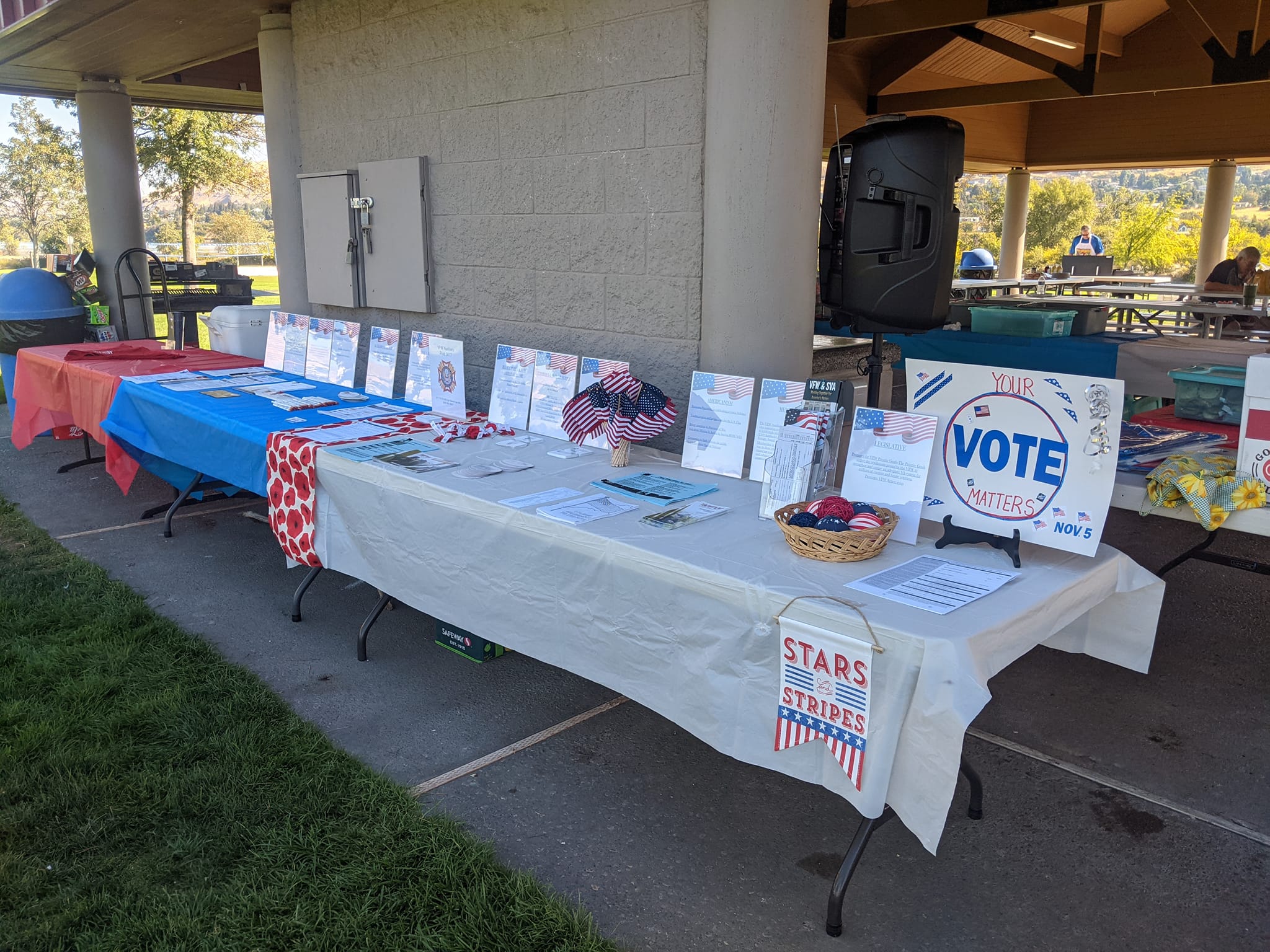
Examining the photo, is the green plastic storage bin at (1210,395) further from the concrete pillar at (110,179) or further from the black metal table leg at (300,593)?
the concrete pillar at (110,179)

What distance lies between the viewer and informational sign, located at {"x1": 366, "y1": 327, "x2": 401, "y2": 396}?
4219 mm

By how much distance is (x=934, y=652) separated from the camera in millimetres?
1692

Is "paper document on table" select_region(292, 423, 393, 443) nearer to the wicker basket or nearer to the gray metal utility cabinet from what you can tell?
the gray metal utility cabinet

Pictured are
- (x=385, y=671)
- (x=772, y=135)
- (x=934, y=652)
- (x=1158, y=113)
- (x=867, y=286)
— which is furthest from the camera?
(x=1158, y=113)

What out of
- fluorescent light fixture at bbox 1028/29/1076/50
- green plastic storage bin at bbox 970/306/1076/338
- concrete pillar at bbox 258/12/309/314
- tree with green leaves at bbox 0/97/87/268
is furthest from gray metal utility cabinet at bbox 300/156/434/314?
tree with green leaves at bbox 0/97/87/268

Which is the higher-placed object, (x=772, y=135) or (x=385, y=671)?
(x=772, y=135)

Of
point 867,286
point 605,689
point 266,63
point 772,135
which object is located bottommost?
point 605,689

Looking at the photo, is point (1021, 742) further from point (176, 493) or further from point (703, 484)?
point (176, 493)

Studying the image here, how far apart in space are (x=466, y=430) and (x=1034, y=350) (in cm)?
391

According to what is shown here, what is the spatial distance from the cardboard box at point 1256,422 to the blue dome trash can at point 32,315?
7319 millimetres

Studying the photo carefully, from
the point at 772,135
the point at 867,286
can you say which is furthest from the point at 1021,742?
the point at 772,135

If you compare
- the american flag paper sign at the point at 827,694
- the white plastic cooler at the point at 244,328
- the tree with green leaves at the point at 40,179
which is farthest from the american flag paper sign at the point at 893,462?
the tree with green leaves at the point at 40,179

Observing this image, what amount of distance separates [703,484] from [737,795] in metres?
0.91

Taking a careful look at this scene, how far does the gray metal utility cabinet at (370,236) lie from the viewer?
178 inches
